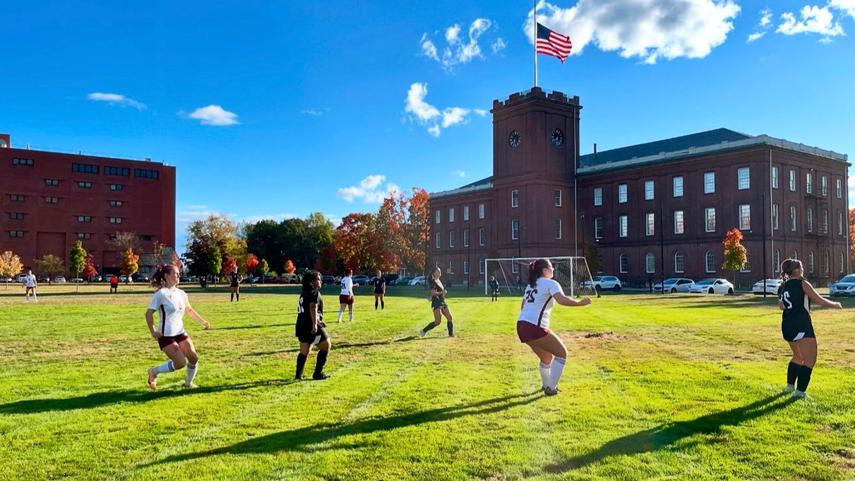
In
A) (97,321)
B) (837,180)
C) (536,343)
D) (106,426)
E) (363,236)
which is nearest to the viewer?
(106,426)

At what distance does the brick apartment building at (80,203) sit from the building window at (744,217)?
284 ft

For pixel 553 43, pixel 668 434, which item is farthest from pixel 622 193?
pixel 668 434

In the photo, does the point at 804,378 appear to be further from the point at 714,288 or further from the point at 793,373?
the point at 714,288

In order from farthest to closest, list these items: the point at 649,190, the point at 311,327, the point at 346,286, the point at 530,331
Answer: the point at 649,190 < the point at 346,286 < the point at 311,327 < the point at 530,331

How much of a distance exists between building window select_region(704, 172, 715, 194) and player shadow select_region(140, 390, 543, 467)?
194 ft

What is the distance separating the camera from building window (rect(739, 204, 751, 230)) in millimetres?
58438

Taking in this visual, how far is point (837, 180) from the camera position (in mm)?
65000

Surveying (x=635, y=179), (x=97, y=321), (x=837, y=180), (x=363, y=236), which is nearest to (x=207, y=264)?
(x=363, y=236)

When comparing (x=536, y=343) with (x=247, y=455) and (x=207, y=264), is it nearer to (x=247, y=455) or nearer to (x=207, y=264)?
(x=247, y=455)

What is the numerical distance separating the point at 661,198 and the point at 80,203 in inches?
3424

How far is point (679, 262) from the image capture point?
63.4 meters

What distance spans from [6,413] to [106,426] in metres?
1.74

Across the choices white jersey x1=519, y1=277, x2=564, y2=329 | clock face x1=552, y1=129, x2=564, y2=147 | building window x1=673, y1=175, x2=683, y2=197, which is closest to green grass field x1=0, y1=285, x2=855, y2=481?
white jersey x1=519, y1=277, x2=564, y2=329

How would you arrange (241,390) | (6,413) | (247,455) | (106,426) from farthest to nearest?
(241,390)
(6,413)
(106,426)
(247,455)
